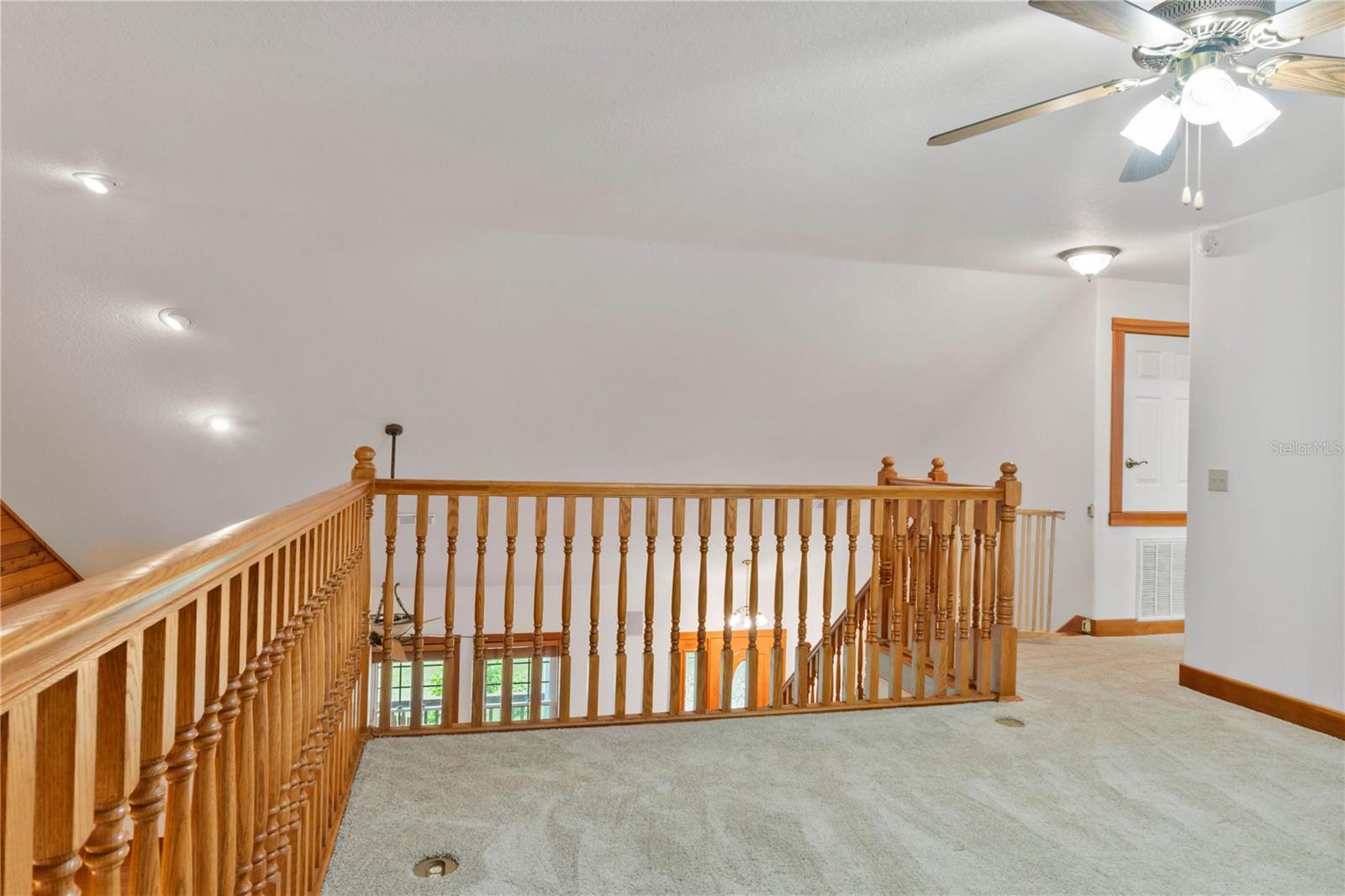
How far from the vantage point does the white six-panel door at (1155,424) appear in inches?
203

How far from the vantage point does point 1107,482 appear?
5.11 meters

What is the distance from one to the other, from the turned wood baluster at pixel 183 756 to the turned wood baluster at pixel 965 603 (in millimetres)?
2989

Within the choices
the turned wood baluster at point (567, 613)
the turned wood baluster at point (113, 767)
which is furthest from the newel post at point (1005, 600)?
the turned wood baluster at point (113, 767)

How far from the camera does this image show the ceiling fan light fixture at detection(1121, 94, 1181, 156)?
6.62ft

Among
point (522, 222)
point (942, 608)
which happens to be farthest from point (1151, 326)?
point (522, 222)

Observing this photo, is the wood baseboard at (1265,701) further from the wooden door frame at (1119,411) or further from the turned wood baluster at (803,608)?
the turned wood baluster at (803,608)

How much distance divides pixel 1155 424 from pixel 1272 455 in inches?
77.4

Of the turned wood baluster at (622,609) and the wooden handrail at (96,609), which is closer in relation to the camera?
the wooden handrail at (96,609)

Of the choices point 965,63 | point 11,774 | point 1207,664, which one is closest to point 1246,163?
point 965,63

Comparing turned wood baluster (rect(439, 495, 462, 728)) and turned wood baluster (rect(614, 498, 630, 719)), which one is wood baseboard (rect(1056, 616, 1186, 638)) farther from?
turned wood baluster (rect(439, 495, 462, 728))

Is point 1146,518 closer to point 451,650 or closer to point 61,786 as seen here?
point 451,650

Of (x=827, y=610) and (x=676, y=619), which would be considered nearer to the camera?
(x=676, y=619)

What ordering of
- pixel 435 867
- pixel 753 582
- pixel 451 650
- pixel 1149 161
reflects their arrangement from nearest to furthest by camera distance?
1. pixel 435 867
2. pixel 1149 161
3. pixel 451 650
4. pixel 753 582

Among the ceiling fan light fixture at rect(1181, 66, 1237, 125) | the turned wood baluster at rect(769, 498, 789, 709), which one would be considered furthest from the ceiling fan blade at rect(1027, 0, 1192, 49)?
the turned wood baluster at rect(769, 498, 789, 709)
